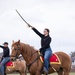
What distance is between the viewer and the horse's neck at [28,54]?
19453mm

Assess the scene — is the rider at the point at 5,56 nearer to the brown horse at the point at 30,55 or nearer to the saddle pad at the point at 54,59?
the saddle pad at the point at 54,59

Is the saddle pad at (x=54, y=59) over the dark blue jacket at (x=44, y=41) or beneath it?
beneath

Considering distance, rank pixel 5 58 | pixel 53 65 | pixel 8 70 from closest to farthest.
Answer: pixel 53 65
pixel 5 58
pixel 8 70

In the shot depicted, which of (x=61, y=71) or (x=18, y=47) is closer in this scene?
(x=18, y=47)

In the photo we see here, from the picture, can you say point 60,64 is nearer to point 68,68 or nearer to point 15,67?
point 68,68

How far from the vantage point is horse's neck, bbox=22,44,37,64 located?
1945cm

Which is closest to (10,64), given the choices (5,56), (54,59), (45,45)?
(5,56)

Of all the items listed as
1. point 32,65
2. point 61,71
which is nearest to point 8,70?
point 61,71

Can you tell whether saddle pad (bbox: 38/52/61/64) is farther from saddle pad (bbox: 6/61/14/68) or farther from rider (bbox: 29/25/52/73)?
saddle pad (bbox: 6/61/14/68)

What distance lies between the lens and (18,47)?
1912cm

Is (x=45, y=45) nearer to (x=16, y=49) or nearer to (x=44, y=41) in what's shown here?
(x=44, y=41)

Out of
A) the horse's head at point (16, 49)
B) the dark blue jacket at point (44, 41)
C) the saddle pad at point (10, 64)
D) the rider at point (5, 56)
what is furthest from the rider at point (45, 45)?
the saddle pad at point (10, 64)

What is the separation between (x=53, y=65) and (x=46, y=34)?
191 centimetres

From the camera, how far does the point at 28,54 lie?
19.5 meters
